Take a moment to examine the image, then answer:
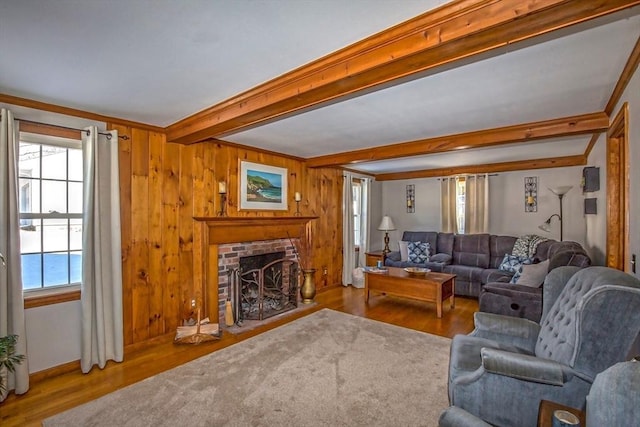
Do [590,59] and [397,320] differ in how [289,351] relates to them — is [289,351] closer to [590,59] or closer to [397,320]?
[397,320]

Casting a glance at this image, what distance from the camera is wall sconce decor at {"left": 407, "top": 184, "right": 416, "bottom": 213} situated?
7170mm

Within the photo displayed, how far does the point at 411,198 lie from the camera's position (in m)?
7.21

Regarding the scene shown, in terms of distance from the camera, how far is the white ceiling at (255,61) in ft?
4.74

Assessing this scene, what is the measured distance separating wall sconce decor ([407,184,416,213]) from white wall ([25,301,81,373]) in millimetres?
6161

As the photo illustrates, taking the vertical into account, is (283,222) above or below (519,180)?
below

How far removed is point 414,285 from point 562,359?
286 cm

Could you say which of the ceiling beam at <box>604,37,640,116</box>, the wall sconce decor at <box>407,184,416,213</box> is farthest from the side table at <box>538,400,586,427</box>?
the wall sconce decor at <box>407,184,416,213</box>

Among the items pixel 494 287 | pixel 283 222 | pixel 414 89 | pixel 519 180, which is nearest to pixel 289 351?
pixel 283 222

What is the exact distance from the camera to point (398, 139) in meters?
3.94

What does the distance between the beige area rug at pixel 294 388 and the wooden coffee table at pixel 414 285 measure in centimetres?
94

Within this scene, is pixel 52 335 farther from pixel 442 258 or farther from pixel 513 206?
pixel 513 206

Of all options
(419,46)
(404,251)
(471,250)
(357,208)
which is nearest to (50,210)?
(419,46)

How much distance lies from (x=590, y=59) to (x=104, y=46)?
283cm

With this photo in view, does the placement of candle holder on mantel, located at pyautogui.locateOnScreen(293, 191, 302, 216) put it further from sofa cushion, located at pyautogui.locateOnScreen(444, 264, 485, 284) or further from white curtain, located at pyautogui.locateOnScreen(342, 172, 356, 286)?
sofa cushion, located at pyautogui.locateOnScreen(444, 264, 485, 284)
